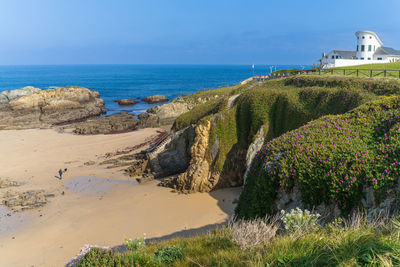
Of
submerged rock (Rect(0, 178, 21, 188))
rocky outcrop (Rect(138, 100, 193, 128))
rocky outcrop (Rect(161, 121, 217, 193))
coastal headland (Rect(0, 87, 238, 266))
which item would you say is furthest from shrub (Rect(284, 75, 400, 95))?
submerged rock (Rect(0, 178, 21, 188))

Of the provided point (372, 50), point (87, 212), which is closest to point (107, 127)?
point (87, 212)

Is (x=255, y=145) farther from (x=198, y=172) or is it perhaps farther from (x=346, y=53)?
(x=346, y=53)

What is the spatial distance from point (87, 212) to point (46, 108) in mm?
48246

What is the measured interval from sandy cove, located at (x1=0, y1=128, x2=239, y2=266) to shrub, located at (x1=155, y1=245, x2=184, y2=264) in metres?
7.70

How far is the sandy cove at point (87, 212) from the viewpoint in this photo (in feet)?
50.6

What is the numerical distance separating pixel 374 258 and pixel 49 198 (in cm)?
2246

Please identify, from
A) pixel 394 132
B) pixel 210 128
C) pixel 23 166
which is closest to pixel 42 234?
pixel 210 128

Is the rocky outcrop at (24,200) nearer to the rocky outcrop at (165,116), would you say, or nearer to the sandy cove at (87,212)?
the sandy cove at (87,212)

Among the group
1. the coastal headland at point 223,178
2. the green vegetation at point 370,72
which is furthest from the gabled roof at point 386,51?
the coastal headland at point 223,178

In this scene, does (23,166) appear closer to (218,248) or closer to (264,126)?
(264,126)

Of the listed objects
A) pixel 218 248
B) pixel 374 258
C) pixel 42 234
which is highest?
pixel 374 258

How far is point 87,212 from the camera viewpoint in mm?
19297

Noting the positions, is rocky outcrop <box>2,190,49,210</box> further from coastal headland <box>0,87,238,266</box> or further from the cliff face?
the cliff face

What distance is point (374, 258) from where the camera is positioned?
16.5 feet
